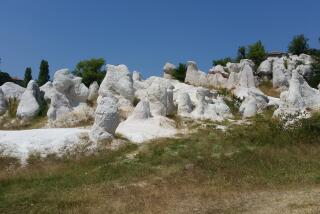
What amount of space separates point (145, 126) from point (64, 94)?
9859 mm

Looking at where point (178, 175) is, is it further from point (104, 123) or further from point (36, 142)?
point (36, 142)

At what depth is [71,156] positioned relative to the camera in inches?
917

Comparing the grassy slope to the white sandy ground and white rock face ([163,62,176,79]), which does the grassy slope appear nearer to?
the white sandy ground

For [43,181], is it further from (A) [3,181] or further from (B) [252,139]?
(B) [252,139]

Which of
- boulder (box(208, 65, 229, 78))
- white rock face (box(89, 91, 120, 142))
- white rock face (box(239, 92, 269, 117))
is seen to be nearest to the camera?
white rock face (box(89, 91, 120, 142))

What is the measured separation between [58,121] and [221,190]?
18586mm

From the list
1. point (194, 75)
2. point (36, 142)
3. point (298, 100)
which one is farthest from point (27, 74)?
point (36, 142)

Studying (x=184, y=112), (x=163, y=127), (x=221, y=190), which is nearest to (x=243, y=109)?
(x=184, y=112)

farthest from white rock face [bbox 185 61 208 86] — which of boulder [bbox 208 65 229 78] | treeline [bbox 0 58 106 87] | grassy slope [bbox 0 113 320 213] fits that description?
grassy slope [bbox 0 113 320 213]

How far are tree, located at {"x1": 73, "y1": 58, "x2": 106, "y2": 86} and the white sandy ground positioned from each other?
125 feet

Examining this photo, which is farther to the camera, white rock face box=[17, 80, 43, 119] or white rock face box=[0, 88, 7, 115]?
white rock face box=[0, 88, 7, 115]

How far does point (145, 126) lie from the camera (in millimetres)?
27922

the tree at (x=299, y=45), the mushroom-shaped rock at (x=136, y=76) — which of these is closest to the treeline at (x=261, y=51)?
the tree at (x=299, y=45)

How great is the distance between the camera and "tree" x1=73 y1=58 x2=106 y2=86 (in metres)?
63.5
